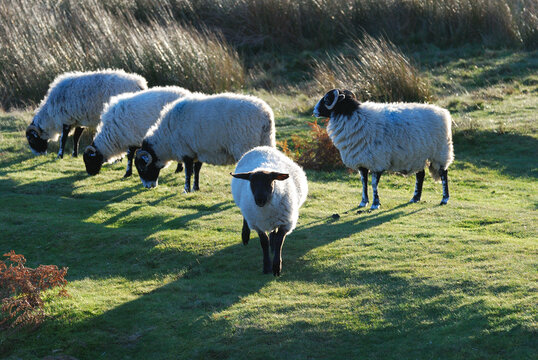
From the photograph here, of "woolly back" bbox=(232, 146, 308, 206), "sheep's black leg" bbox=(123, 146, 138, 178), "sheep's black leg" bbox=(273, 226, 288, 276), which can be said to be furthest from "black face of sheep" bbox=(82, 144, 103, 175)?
"sheep's black leg" bbox=(273, 226, 288, 276)

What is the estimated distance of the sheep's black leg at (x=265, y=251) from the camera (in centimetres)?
906

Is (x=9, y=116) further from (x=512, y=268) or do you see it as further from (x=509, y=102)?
(x=512, y=268)

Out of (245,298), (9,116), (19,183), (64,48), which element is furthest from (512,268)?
(64,48)

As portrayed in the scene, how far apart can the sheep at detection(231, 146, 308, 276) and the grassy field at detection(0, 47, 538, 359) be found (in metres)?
0.48

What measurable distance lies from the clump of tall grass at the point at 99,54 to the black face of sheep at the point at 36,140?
4.82 m

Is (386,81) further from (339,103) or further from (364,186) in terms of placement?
(364,186)

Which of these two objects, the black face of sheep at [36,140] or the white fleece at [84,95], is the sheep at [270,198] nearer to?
the white fleece at [84,95]

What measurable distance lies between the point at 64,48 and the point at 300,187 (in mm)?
15119

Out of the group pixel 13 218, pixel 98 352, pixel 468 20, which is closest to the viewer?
pixel 98 352

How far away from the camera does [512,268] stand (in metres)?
→ 8.73

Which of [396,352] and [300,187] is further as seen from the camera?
[300,187]

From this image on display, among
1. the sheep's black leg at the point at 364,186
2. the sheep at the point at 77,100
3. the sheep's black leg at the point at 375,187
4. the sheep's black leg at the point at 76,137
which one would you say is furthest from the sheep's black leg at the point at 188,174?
the sheep's black leg at the point at 76,137

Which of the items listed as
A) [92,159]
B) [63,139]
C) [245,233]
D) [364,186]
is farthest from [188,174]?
[63,139]

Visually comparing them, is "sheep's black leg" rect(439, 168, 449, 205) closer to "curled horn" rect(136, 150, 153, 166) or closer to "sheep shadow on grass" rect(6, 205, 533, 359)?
"sheep shadow on grass" rect(6, 205, 533, 359)
